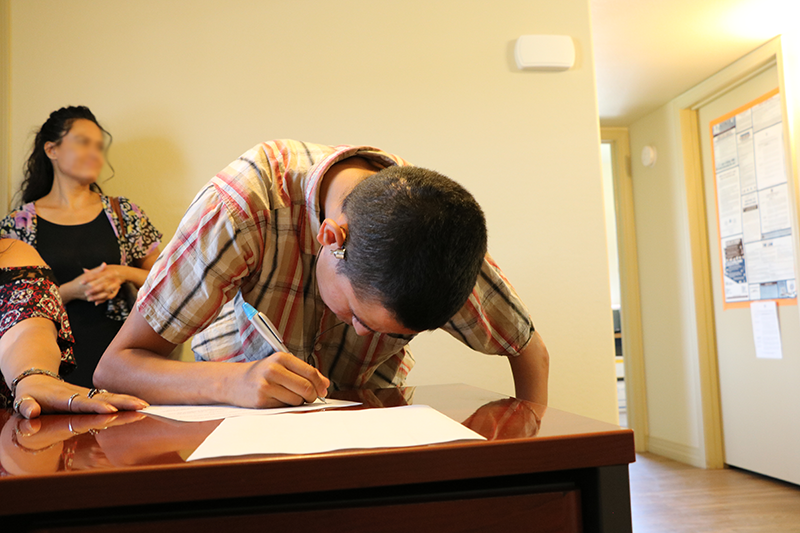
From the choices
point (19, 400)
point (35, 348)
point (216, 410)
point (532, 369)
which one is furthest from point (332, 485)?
point (532, 369)

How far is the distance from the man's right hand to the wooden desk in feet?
0.61

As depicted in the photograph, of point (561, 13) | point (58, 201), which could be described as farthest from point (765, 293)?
point (58, 201)

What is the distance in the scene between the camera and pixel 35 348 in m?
0.97

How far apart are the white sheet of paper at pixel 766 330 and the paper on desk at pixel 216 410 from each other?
3098 millimetres

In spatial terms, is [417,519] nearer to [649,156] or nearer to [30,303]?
[30,303]

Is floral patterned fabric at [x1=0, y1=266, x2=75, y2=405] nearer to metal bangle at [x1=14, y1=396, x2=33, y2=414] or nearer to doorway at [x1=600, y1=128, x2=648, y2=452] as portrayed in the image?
metal bangle at [x1=14, y1=396, x2=33, y2=414]

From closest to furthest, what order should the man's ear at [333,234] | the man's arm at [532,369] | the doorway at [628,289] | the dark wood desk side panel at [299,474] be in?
the dark wood desk side panel at [299,474]
the man's ear at [333,234]
the man's arm at [532,369]
the doorway at [628,289]

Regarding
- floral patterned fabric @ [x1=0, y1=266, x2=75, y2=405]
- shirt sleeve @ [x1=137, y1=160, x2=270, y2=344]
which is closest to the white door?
shirt sleeve @ [x1=137, y1=160, x2=270, y2=344]

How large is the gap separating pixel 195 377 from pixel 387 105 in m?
1.37

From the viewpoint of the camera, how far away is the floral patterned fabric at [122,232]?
171 cm

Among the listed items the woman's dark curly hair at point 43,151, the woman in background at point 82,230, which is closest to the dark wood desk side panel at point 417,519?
the woman in background at point 82,230

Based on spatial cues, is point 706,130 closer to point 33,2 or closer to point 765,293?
point 765,293

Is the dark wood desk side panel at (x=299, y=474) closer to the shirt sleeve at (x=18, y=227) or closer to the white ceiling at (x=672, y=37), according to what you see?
the shirt sleeve at (x=18, y=227)

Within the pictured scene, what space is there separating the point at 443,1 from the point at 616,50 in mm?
1446
